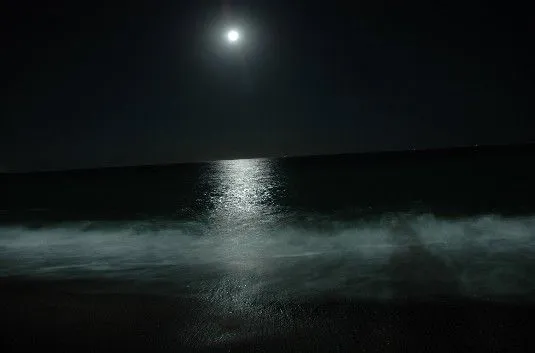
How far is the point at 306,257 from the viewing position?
1003 centimetres

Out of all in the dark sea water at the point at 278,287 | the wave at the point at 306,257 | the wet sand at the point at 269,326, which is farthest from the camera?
the wave at the point at 306,257

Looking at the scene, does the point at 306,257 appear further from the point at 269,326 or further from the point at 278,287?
the point at 269,326

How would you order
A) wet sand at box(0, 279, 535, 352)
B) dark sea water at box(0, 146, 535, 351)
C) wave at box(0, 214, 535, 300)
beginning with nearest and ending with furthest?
1. wet sand at box(0, 279, 535, 352)
2. dark sea water at box(0, 146, 535, 351)
3. wave at box(0, 214, 535, 300)

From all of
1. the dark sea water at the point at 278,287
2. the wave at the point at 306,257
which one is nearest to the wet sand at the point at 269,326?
the dark sea water at the point at 278,287

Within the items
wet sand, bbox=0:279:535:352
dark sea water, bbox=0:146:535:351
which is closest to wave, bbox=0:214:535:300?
dark sea water, bbox=0:146:535:351

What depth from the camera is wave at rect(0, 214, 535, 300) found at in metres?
7.01

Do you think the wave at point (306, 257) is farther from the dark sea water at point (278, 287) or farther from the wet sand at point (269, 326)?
the wet sand at point (269, 326)

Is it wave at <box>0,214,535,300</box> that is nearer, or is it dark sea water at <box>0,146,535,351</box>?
dark sea water at <box>0,146,535,351</box>

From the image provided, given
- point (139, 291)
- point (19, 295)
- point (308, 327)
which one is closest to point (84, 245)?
point (19, 295)

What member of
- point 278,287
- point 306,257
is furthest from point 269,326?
point 306,257

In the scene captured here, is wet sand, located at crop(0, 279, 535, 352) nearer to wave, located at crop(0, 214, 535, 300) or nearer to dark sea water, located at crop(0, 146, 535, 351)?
dark sea water, located at crop(0, 146, 535, 351)

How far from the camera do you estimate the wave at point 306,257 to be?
7008mm

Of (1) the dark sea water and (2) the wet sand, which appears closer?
(2) the wet sand

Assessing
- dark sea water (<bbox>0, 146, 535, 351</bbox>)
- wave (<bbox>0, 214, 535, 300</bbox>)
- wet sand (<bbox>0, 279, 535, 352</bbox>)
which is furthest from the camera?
wave (<bbox>0, 214, 535, 300</bbox>)
